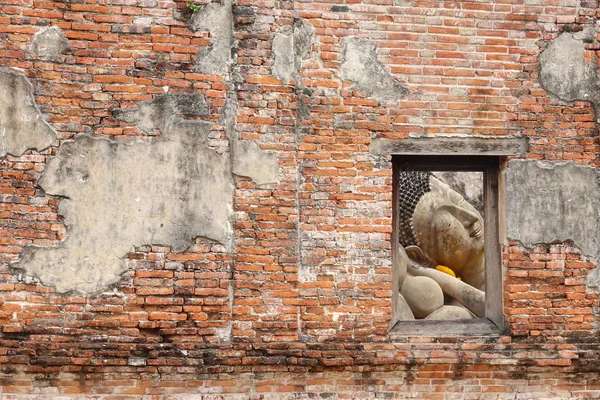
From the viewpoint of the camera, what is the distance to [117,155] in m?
5.70

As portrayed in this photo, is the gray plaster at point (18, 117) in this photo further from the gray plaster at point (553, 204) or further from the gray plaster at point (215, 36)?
the gray plaster at point (553, 204)

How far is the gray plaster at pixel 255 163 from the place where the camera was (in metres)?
5.81

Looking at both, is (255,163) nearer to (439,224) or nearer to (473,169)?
(473,169)

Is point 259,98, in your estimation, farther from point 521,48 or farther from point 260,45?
point 521,48

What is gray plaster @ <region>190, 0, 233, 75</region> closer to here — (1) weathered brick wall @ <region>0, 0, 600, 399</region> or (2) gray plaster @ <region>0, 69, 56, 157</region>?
(1) weathered brick wall @ <region>0, 0, 600, 399</region>

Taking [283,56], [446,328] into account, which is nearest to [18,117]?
[283,56]

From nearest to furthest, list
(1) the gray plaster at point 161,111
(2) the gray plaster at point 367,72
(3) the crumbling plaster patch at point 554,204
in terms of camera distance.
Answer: (1) the gray plaster at point 161,111
(2) the gray plaster at point 367,72
(3) the crumbling plaster patch at point 554,204

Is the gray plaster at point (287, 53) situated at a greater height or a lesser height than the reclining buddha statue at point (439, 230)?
greater

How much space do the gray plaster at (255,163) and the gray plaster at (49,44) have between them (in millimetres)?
1448

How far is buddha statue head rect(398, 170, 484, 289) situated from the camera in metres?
10.1

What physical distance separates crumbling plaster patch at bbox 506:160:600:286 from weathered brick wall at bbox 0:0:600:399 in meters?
0.05


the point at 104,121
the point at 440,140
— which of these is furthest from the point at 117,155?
the point at 440,140

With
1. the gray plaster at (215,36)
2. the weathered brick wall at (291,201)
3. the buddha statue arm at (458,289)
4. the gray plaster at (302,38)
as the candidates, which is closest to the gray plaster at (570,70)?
the weathered brick wall at (291,201)

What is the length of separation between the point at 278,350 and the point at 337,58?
89.4 inches
